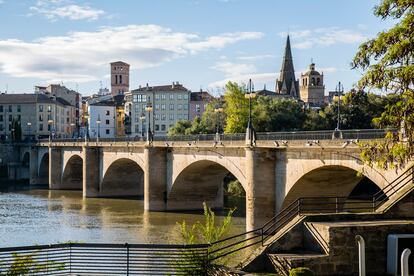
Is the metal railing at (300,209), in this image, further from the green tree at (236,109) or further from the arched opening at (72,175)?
the arched opening at (72,175)

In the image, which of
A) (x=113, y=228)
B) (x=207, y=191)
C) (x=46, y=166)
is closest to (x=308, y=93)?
(x=46, y=166)

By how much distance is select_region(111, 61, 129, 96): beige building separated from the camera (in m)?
197

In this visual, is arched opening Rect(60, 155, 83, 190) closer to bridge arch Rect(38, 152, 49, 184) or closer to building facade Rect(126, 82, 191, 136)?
bridge arch Rect(38, 152, 49, 184)

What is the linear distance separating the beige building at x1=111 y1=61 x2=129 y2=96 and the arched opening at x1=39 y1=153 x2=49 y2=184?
3622 inches

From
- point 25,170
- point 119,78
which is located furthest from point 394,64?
point 119,78

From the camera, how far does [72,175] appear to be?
9481 centimetres

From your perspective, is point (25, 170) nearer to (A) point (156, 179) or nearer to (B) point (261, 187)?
(A) point (156, 179)

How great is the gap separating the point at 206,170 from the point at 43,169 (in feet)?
178

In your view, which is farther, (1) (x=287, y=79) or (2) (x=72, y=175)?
(1) (x=287, y=79)

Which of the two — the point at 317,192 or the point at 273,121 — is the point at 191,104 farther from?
the point at 317,192

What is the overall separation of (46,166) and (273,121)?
43.5 m

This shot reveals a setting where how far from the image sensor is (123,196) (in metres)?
78.3

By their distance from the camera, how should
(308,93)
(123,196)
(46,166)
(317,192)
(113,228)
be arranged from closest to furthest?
(317,192)
(113,228)
(123,196)
(46,166)
(308,93)

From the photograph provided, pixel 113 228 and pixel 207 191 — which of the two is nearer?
pixel 113 228
